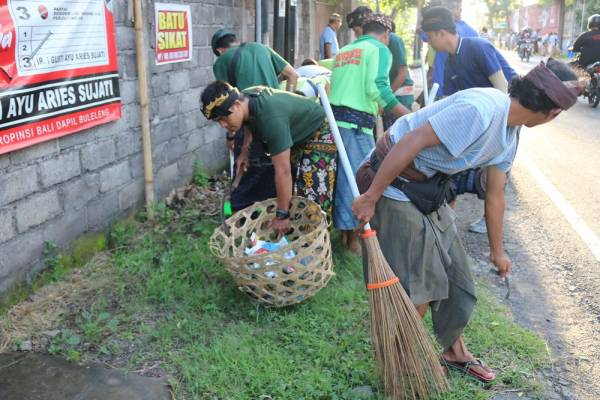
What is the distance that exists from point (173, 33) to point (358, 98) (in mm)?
2052

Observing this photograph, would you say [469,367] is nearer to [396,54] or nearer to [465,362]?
[465,362]

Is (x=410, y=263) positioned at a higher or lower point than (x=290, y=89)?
lower

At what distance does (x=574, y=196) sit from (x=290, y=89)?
315cm

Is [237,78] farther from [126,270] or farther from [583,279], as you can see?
[583,279]

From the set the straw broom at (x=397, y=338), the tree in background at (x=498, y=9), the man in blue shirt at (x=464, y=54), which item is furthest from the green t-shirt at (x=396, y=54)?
the tree in background at (x=498, y=9)

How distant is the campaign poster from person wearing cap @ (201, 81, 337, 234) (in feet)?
5.87

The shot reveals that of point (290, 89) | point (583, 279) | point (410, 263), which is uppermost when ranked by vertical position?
point (290, 89)

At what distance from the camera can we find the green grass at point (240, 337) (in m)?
2.94

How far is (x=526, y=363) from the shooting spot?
10.4ft

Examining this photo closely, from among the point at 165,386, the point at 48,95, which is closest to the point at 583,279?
the point at 165,386

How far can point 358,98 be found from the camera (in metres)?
4.14

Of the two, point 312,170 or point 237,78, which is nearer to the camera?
point 312,170

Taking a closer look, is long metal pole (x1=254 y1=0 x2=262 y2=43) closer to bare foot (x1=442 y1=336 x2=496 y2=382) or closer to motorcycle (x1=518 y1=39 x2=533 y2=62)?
bare foot (x1=442 y1=336 x2=496 y2=382)

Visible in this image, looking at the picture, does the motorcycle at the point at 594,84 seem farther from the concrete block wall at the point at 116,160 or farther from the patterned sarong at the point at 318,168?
the patterned sarong at the point at 318,168
